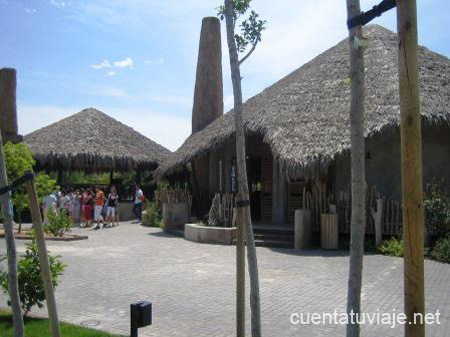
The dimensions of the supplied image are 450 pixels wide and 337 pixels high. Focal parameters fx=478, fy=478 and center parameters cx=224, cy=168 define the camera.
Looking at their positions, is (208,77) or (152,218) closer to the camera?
(152,218)

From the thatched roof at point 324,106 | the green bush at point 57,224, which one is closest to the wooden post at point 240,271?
the thatched roof at point 324,106

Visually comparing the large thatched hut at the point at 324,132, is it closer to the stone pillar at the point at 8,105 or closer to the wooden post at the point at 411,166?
the wooden post at the point at 411,166

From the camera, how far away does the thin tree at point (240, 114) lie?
14.3 ft

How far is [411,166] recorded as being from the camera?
278 cm

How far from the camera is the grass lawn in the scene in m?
5.57

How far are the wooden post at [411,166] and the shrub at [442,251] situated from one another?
29.5ft

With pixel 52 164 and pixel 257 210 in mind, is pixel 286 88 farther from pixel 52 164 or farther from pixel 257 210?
pixel 52 164

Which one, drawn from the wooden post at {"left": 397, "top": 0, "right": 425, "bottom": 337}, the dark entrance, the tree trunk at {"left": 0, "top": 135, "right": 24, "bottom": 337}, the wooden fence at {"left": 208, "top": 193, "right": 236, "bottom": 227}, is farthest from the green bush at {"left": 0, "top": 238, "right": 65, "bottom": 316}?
the dark entrance

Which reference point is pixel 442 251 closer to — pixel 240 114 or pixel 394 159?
pixel 394 159

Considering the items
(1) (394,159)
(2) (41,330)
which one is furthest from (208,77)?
(2) (41,330)

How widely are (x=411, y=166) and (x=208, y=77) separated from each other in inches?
845

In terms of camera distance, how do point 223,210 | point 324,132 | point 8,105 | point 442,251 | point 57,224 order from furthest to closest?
point 8,105 < point 57,224 < point 223,210 < point 324,132 < point 442,251

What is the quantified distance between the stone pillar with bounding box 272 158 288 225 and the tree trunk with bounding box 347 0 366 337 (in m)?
13.5

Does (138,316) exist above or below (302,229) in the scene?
below
